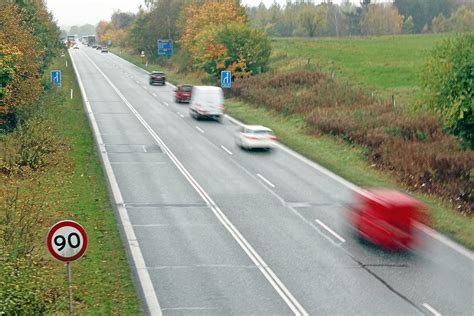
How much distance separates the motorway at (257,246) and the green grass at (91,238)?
435 mm

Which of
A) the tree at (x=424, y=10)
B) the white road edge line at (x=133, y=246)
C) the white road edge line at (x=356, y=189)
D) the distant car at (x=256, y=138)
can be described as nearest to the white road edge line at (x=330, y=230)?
the white road edge line at (x=356, y=189)

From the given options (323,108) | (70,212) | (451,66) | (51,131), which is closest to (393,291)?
(70,212)

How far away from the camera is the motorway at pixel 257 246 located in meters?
16.8

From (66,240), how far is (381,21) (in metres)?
160

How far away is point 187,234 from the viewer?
73.2 feet

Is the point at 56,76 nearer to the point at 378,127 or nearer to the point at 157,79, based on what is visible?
the point at 157,79

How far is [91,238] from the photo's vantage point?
69.6 ft

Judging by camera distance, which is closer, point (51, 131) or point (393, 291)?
point (393, 291)

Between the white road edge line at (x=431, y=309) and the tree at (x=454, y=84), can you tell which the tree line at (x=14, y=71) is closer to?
the tree at (x=454, y=84)

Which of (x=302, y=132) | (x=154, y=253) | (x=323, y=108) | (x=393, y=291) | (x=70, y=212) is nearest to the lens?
(x=393, y=291)

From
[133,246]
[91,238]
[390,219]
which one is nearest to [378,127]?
[390,219]

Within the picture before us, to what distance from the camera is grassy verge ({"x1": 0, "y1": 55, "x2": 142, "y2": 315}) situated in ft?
52.0

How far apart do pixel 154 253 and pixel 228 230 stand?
3.22m

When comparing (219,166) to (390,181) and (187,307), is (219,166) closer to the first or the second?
(390,181)
